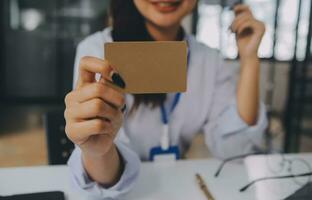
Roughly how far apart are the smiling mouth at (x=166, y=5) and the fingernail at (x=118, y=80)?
450 mm

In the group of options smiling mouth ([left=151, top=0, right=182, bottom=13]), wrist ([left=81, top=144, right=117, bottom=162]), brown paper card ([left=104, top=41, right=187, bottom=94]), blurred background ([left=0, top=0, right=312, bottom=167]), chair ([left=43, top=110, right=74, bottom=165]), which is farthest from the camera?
blurred background ([left=0, top=0, right=312, bottom=167])

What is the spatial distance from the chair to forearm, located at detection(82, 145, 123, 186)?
466 millimetres

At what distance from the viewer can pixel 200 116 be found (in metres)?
1.13

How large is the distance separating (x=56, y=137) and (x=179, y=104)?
16.9 inches

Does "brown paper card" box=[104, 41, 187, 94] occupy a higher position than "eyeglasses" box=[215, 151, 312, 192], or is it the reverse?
"brown paper card" box=[104, 41, 187, 94]

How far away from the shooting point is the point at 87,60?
55 cm

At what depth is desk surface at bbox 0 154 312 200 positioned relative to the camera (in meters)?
0.77

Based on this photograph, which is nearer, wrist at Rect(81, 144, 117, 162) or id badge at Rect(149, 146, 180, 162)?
wrist at Rect(81, 144, 117, 162)

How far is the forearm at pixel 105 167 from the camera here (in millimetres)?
687

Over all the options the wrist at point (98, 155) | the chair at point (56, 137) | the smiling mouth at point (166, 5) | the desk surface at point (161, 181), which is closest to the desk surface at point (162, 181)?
the desk surface at point (161, 181)

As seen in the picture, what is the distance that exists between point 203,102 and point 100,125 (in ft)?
2.01

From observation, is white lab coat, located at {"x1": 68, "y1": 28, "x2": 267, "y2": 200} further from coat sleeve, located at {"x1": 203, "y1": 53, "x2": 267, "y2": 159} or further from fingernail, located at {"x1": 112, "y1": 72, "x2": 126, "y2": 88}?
fingernail, located at {"x1": 112, "y1": 72, "x2": 126, "y2": 88}

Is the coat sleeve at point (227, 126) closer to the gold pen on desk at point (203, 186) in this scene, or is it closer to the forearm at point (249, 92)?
the forearm at point (249, 92)

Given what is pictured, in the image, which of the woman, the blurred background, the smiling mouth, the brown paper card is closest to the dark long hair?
the woman
